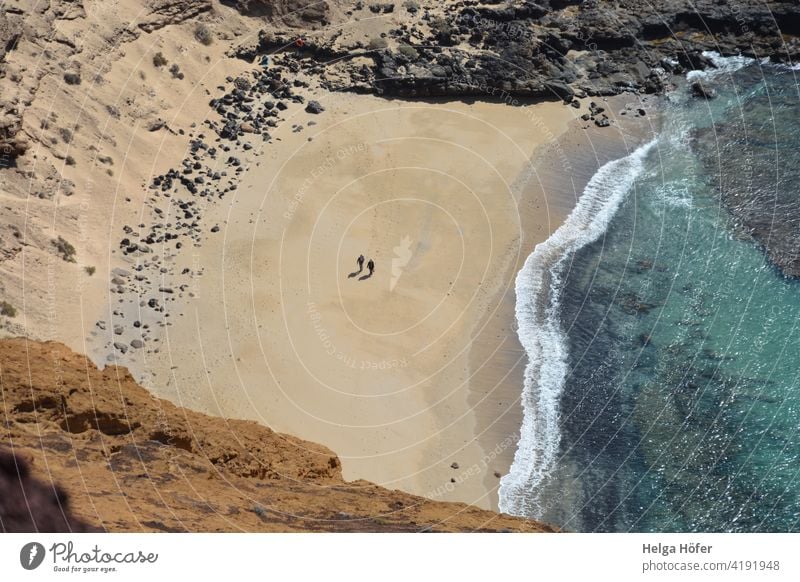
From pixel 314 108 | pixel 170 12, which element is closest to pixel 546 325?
pixel 314 108

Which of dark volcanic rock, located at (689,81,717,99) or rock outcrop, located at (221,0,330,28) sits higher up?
rock outcrop, located at (221,0,330,28)

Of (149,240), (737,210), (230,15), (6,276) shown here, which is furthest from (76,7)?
(737,210)

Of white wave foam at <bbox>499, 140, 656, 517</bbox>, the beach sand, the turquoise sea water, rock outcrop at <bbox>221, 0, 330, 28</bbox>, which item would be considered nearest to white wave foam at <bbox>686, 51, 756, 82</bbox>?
the turquoise sea water

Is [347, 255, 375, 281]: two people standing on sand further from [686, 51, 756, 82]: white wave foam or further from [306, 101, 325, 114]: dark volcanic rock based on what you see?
[686, 51, 756, 82]: white wave foam

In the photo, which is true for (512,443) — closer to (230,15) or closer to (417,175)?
(417,175)

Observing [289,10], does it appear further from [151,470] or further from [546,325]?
[151,470]

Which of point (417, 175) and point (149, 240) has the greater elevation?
point (417, 175)

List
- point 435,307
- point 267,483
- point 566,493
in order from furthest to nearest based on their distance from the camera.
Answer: point 435,307
point 566,493
point 267,483
